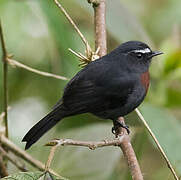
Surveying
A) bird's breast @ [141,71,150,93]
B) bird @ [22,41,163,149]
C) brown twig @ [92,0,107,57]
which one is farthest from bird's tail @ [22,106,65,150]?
bird's breast @ [141,71,150,93]

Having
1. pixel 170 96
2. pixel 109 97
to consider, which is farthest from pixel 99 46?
pixel 170 96

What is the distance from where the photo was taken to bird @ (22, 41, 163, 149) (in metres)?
3.66

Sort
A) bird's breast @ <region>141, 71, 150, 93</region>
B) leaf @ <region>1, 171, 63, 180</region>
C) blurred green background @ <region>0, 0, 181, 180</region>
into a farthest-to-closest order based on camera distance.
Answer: blurred green background @ <region>0, 0, 181, 180</region>, bird's breast @ <region>141, 71, 150, 93</region>, leaf @ <region>1, 171, 63, 180</region>

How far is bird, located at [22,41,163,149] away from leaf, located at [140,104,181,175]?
0.77 feet

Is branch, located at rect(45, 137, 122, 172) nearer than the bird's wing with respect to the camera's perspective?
Yes

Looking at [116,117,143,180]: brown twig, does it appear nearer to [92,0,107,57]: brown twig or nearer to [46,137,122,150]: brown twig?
[46,137,122,150]: brown twig

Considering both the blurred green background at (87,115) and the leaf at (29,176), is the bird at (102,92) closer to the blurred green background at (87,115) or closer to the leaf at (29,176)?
the blurred green background at (87,115)

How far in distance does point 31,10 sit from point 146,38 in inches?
35.0

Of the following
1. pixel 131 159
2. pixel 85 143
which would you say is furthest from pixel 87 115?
pixel 85 143

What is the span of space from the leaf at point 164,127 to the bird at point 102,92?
0.77 feet

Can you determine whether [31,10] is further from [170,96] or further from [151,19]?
[151,19]

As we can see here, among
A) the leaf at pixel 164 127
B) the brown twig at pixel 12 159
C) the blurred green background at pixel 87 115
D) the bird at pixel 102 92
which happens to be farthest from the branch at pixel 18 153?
the leaf at pixel 164 127

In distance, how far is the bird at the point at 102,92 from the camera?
144 inches

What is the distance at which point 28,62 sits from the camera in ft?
17.8
